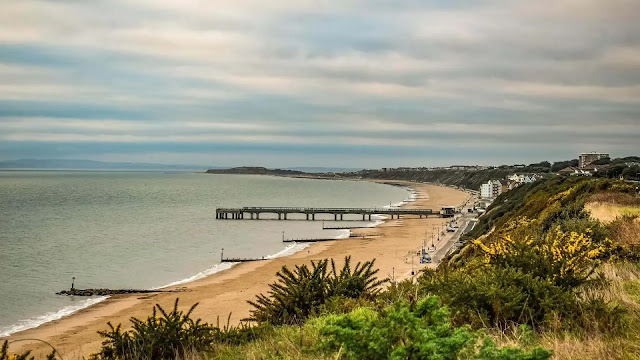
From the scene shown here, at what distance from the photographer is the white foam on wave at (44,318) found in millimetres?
26062

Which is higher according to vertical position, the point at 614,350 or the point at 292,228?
the point at 614,350

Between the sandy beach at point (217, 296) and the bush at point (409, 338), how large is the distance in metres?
8.09

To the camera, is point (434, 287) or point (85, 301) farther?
point (85, 301)

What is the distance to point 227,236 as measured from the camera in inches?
2557

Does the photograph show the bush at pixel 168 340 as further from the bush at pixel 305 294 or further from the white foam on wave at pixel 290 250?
the white foam on wave at pixel 290 250

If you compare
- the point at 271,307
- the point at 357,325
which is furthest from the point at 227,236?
the point at 357,325

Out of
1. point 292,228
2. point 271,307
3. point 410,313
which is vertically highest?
point 410,313

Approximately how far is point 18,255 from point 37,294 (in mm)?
17208

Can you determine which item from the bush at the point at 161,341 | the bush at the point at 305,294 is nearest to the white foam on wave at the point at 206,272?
the bush at the point at 305,294

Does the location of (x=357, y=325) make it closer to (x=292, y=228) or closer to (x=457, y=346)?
(x=457, y=346)

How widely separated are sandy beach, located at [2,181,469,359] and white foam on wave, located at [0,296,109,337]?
0.59 meters

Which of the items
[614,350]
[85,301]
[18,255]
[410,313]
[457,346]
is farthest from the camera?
[18,255]

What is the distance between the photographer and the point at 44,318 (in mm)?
28531

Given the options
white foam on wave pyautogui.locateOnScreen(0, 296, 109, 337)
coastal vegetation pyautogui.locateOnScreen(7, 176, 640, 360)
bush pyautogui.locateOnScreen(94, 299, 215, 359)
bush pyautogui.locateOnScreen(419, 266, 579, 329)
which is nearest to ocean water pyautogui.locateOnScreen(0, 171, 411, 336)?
Answer: white foam on wave pyautogui.locateOnScreen(0, 296, 109, 337)
